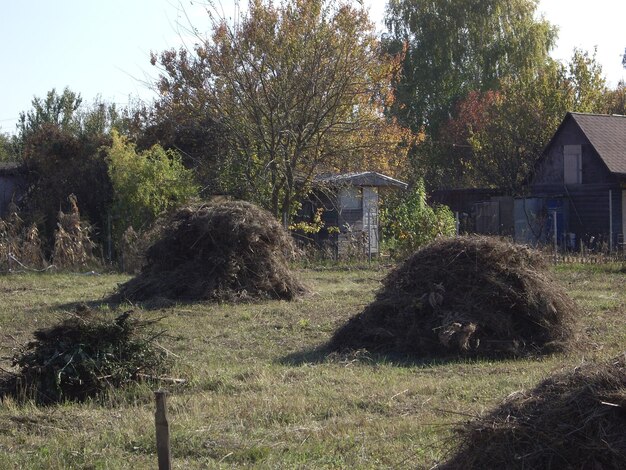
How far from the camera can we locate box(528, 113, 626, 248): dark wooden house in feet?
106

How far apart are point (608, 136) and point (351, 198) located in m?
10.8

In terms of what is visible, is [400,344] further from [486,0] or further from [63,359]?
[486,0]

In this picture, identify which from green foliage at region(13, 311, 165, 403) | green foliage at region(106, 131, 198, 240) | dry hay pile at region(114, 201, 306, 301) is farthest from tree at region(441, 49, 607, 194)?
green foliage at region(13, 311, 165, 403)

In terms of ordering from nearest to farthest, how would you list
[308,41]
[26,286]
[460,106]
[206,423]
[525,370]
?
1. [206,423]
2. [525,370]
3. [26,286]
4. [308,41]
5. [460,106]

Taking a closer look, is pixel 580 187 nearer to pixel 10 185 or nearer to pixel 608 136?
pixel 608 136

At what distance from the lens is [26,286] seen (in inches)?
839

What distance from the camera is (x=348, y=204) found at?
31062mm

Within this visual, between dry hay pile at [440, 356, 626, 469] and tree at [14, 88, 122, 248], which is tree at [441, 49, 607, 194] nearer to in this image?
tree at [14, 88, 122, 248]

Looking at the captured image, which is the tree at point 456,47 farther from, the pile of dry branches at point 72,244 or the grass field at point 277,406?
the grass field at point 277,406

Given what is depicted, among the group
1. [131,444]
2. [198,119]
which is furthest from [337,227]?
[131,444]

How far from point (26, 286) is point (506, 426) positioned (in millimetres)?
17884

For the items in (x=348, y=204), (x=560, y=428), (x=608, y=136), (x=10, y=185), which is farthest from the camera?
(x=608, y=136)

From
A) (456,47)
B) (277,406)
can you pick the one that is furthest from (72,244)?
(456,47)

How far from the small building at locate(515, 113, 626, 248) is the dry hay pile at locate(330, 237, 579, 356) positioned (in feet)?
66.0
